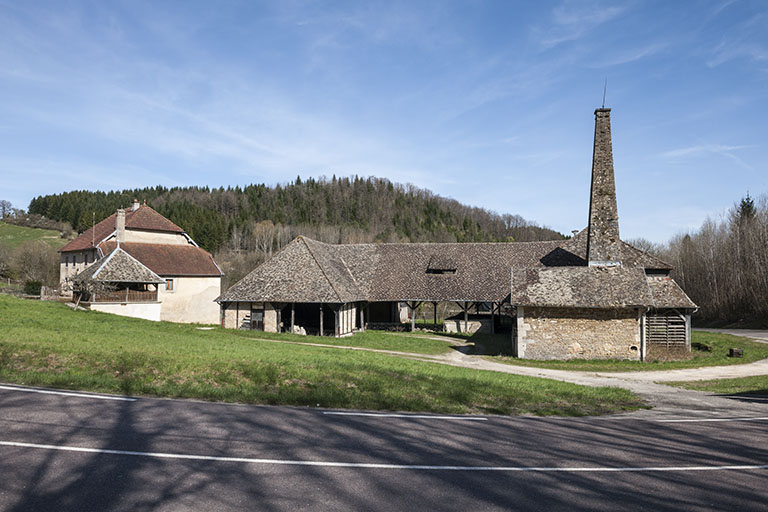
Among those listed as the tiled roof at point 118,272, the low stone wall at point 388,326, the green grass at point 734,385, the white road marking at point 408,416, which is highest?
the tiled roof at point 118,272

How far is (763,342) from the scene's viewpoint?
31.0 m

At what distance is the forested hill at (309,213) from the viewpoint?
9600 centimetres

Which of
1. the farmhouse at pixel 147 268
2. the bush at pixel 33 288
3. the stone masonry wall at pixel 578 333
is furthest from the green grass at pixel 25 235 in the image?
the stone masonry wall at pixel 578 333

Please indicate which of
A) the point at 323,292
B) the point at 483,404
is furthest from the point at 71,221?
the point at 483,404

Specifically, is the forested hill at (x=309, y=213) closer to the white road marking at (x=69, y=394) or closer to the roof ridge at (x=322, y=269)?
the roof ridge at (x=322, y=269)

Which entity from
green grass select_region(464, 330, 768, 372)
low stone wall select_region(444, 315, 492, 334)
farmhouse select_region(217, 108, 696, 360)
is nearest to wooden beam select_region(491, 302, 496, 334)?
farmhouse select_region(217, 108, 696, 360)

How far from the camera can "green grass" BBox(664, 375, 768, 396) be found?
15.9 m

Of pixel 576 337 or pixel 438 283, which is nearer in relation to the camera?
pixel 576 337

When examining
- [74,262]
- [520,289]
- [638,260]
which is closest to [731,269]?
[638,260]

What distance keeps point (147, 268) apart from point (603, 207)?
1262 inches

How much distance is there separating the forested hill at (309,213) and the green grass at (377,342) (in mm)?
63488

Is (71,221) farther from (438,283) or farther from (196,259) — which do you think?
(438,283)

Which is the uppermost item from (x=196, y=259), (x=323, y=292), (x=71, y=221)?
(x=71, y=221)

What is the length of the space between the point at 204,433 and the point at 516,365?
17.6m
